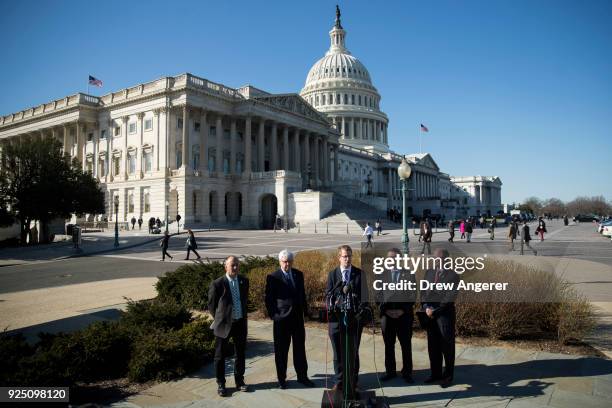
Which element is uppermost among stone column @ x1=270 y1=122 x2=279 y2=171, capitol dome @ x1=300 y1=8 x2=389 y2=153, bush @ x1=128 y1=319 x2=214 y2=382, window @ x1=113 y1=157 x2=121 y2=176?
capitol dome @ x1=300 y1=8 x2=389 y2=153

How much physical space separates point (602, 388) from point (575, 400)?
0.73 meters

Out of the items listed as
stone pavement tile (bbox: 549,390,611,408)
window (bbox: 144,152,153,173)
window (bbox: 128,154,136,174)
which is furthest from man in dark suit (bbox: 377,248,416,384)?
window (bbox: 128,154,136,174)

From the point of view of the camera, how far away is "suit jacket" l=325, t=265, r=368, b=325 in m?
5.95

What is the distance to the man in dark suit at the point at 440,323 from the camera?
6.24 m

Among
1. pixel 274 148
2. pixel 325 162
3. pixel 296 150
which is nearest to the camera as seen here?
pixel 274 148

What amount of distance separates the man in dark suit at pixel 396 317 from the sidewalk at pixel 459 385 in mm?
236

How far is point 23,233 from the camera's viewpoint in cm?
3778

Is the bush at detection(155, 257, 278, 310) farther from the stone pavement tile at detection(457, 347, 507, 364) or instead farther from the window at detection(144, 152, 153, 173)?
the window at detection(144, 152, 153, 173)

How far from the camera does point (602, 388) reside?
19.6 feet

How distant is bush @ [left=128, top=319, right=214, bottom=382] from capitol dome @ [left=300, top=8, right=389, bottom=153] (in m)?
110

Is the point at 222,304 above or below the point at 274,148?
below

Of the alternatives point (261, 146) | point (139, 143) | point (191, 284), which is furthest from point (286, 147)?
point (191, 284)

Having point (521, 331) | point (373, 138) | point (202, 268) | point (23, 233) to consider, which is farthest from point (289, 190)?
point (373, 138)

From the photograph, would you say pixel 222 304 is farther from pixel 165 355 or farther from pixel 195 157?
pixel 195 157
